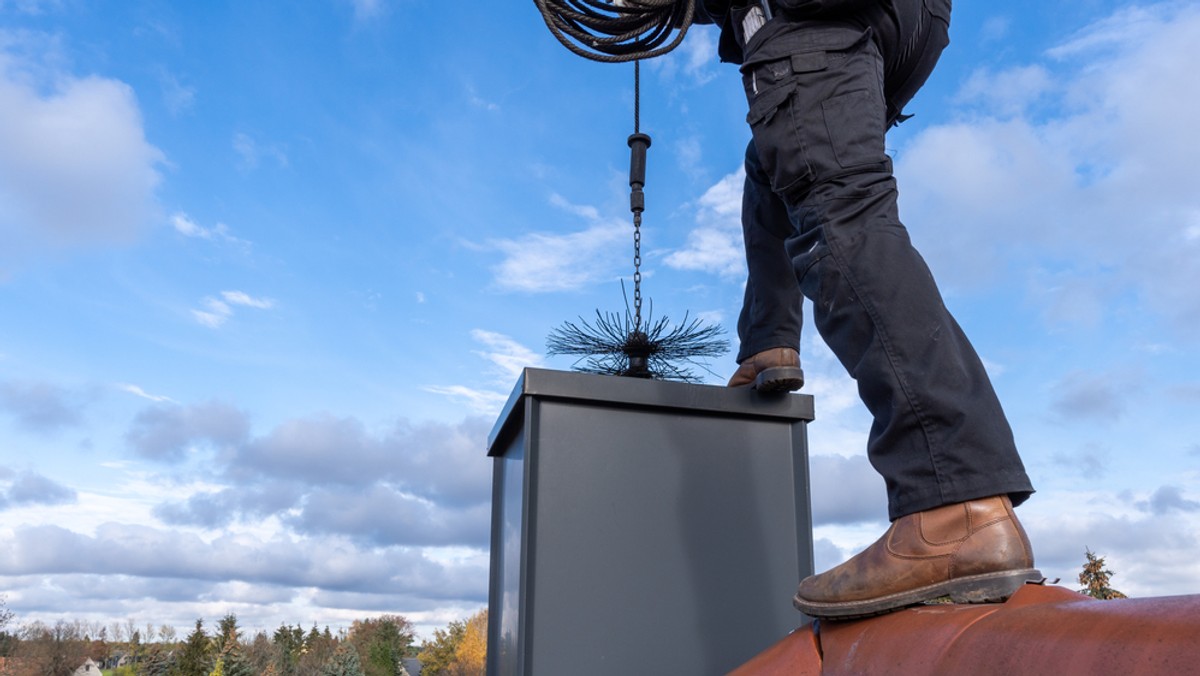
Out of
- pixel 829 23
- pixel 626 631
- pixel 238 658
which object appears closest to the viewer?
pixel 829 23

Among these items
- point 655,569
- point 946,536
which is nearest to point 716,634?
point 655,569

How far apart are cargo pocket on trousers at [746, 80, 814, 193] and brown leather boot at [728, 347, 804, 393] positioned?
0.55 m

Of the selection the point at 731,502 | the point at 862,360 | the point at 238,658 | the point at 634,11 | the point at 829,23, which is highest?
the point at 634,11

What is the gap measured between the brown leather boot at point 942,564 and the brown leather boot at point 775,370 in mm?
739

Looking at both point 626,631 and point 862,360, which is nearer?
point 862,360

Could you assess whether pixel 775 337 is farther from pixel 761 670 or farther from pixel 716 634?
pixel 761 670

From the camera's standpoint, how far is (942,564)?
1074mm

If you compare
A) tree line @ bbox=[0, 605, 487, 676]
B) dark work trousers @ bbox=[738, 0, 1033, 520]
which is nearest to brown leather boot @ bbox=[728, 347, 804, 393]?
dark work trousers @ bbox=[738, 0, 1033, 520]

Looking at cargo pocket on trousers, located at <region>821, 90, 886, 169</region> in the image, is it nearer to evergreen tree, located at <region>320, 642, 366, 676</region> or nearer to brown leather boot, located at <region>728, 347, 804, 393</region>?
brown leather boot, located at <region>728, 347, 804, 393</region>

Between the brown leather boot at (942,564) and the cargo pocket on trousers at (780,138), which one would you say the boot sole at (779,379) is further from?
the brown leather boot at (942,564)

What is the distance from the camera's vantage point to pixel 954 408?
3.70ft

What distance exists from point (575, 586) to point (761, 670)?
645 mm

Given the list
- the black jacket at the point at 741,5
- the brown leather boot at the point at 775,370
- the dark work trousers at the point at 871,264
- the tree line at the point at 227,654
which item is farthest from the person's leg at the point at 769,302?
the tree line at the point at 227,654

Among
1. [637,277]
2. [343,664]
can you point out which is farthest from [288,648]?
[637,277]
